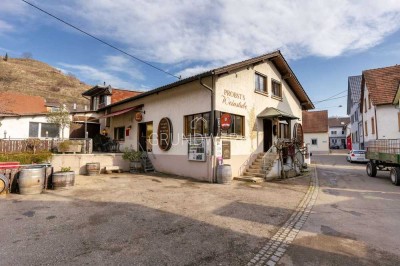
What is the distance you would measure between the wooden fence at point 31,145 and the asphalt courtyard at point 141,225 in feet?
16.9

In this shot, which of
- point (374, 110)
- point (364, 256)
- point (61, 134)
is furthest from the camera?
point (374, 110)

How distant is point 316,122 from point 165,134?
39.4 m

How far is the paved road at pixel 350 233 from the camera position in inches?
160

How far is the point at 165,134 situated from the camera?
14.1m

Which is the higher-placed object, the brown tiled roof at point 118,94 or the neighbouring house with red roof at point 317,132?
the brown tiled roof at point 118,94

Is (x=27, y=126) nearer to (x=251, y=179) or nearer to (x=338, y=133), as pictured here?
(x=251, y=179)

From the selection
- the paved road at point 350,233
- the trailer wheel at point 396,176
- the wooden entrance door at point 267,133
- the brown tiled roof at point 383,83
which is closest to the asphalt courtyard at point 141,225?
the paved road at point 350,233

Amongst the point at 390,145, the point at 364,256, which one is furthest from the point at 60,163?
the point at 390,145

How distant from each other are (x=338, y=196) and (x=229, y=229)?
571cm

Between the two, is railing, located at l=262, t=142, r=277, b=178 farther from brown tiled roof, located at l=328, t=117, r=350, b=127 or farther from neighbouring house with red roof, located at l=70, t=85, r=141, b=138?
brown tiled roof, located at l=328, t=117, r=350, b=127

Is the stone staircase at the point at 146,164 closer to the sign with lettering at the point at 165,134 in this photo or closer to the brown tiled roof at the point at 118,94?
the sign with lettering at the point at 165,134

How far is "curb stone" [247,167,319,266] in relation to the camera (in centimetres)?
402

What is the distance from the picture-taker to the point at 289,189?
33.6ft

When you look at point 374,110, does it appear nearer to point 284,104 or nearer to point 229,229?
point 284,104
